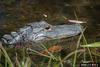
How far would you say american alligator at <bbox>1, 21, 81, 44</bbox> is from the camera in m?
4.64

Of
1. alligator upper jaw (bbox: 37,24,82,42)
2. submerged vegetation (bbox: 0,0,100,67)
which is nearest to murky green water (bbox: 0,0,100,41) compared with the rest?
submerged vegetation (bbox: 0,0,100,67)

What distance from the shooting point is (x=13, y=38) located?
183 inches

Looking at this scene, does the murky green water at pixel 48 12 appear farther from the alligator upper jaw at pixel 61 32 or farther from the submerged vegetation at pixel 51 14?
the alligator upper jaw at pixel 61 32

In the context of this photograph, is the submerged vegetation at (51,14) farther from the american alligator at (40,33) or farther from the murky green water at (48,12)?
the american alligator at (40,33)

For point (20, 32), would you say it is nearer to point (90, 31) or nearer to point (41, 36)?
point (41, 36)

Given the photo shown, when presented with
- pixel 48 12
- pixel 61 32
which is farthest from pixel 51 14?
pixel 61 32

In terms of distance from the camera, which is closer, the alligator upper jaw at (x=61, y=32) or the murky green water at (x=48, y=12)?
the alligator upper jaw at (x=61, y=32)

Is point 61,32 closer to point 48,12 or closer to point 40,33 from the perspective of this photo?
point 40,33

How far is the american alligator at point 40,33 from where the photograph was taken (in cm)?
464

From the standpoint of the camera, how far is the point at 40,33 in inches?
187

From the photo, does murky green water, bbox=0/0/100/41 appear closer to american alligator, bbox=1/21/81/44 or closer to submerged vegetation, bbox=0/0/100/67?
submerged vegetation, bbox=0/0/100/67

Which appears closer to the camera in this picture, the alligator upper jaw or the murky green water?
the alligator upper jaw

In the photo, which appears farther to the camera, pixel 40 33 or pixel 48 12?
pixel 48 12

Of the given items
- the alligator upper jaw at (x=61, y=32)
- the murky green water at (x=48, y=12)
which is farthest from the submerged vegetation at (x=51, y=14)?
the alligator upper jaw at (x=61, y=32)
